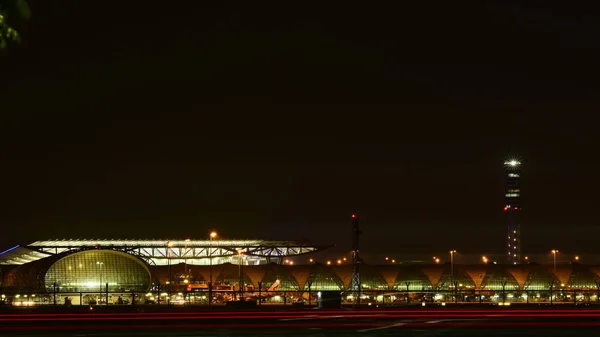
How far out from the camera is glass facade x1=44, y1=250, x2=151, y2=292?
188625 mm

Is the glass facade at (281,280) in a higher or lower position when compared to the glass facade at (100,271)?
lower

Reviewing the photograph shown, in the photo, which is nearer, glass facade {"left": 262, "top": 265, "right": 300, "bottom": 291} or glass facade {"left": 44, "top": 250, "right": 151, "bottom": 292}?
glass facade {"left": 44, "top": 250, "right": 151, "bottom": 292}

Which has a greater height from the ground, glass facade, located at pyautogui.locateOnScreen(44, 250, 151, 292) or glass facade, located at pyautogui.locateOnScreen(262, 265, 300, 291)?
glass facade, located at pyautogui.locateOnScreen(44, 250, 151, 292)

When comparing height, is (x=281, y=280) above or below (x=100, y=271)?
below

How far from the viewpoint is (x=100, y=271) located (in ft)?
634

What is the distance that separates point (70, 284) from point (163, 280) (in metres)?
22.3

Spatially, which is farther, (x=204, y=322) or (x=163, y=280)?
(x=163, y=280)

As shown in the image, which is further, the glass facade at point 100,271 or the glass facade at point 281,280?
the glass facade at point 281,280

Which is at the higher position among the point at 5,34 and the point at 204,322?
the point at 5,34

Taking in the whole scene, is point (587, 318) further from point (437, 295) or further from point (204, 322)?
point (437, 295)

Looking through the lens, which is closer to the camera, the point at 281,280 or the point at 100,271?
the point at 100,271

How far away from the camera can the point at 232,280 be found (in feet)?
644

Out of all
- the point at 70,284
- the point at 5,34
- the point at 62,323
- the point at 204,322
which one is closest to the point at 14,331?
the point at 62,323

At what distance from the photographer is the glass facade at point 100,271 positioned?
189 metres
